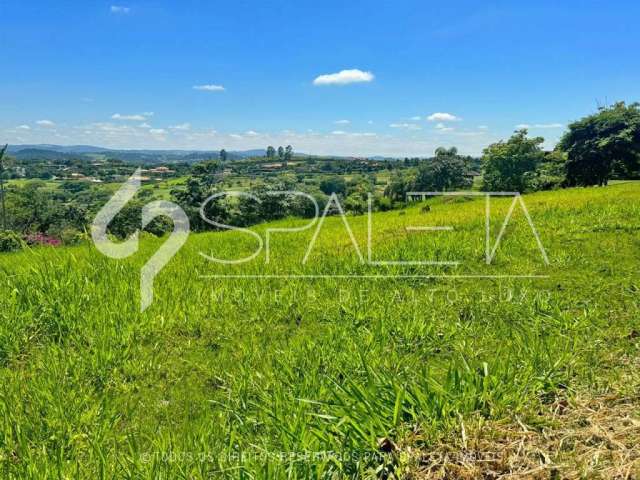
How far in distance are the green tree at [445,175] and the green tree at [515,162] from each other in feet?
41.6

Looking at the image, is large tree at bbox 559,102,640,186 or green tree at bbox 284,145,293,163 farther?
green tree at bbox 284,145,293,163

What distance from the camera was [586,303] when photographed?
4.03m

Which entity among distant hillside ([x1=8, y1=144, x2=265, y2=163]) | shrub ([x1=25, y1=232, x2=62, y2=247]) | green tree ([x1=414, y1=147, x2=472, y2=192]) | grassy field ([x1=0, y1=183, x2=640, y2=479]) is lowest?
shrub ([x1=25, y1=232, x2=62, y2=247])

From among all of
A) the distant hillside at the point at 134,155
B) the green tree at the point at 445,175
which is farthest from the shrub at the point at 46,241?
the distant hillside at the point at 134,155

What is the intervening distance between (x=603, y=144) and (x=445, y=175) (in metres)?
24.5

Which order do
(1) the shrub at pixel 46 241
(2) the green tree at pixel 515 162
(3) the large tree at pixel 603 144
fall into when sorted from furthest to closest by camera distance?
1. (2) the green tree at pixel 515 162
2. (3) the large tree at pixel 603 144
3. (1) the shrub at pixel 46 241

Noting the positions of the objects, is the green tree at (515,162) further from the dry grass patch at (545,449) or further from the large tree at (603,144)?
the dry grass patch at (545,449)

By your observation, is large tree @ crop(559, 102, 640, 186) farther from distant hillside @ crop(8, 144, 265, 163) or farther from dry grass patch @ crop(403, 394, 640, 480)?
distant hillside @ crop(8, 144, 265, 163)

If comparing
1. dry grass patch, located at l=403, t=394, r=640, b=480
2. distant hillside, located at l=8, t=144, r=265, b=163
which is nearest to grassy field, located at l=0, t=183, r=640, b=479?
dry grass patch, located at l=403, t=394, r=640, b=480

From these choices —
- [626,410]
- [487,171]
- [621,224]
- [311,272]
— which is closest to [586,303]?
[626,410]

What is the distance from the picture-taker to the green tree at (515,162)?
3711 cm

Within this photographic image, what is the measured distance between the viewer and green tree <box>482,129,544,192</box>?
37.1 metres

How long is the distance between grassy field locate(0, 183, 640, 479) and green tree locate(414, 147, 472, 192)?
48355 millimetres

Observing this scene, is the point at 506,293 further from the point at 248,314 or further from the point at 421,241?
the point at 248,314
